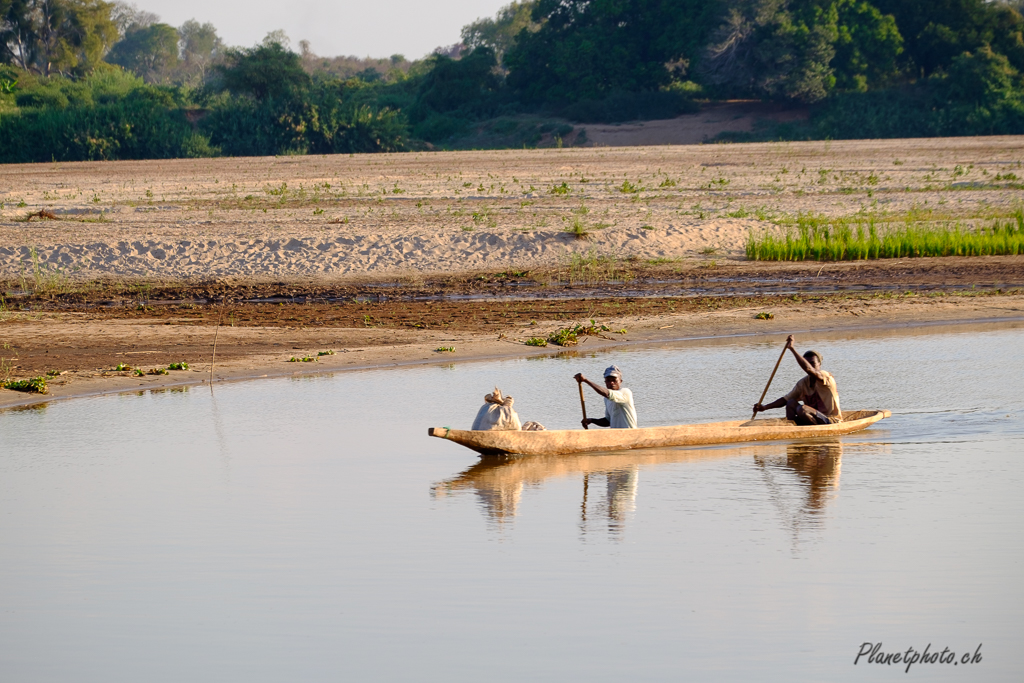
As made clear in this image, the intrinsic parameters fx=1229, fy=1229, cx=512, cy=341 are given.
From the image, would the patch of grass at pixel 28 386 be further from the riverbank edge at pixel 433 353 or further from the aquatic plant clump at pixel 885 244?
the aquatic plant clump at pixel 885 244

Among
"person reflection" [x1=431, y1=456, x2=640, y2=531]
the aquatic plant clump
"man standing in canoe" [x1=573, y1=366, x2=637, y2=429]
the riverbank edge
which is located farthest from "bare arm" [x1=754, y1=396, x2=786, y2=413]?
the aquatic plant clump

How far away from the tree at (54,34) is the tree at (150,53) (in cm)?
3996

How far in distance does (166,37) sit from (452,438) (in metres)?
108

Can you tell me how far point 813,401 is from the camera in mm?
10742

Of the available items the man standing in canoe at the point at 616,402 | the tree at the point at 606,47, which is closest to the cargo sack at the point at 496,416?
the man standing in canoe at the point at 616,402

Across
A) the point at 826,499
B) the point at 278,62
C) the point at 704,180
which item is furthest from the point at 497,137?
the point at 826,499

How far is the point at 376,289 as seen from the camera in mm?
19062

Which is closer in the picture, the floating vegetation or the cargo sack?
the cargo sack

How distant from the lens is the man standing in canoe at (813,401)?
1056 centimetres

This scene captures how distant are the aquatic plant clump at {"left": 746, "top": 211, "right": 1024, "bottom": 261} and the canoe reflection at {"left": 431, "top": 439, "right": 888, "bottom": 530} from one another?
11.1 metres

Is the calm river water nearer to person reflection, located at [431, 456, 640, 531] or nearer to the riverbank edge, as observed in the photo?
person reflection, located at [431, 456, 640, 531]

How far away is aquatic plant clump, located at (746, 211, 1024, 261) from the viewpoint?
69.8 feet

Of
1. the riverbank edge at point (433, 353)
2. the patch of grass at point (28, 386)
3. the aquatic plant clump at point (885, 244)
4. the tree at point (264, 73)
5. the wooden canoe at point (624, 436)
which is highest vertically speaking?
the tree at point (264, 73)

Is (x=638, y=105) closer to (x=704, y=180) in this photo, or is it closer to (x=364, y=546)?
(x=704, y=180)
